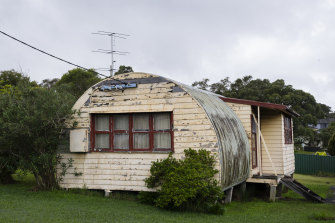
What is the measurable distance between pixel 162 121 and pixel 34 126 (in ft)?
13.6

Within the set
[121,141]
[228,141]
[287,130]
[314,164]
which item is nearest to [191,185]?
[228,141]

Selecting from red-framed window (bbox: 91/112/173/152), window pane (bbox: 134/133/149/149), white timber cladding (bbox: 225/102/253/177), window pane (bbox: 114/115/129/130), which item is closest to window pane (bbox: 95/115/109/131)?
red-framed window (bbox: 91/112/173/152)

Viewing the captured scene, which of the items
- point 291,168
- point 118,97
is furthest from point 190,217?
point 291,168

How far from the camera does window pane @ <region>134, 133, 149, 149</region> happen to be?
41.5ft

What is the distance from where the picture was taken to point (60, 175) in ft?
43.6

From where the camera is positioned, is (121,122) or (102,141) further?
(102,141)

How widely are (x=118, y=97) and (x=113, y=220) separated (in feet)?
16.3

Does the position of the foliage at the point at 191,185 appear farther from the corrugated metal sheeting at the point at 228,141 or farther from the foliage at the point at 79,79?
the foliage at the point at 79,79

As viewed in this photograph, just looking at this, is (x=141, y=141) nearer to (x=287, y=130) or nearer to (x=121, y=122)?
(x=121, y=122)

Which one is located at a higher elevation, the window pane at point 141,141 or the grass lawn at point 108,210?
the window pane at point 141,141

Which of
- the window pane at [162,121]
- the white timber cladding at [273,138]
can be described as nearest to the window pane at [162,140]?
the window pane at [162,121]

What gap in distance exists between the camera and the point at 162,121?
41.3 ft

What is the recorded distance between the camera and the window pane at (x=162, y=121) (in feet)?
41.1

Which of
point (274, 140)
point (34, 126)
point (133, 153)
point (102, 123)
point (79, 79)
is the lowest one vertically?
point (133, 153)
